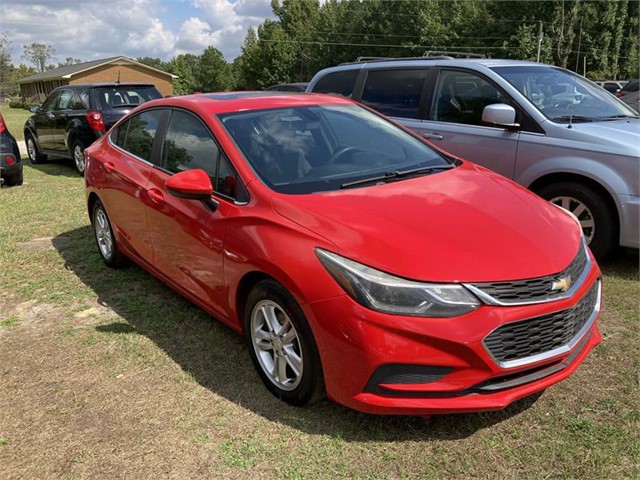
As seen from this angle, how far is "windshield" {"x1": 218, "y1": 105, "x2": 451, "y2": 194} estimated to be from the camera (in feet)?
10.6

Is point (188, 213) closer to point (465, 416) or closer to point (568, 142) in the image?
point (465, 416)

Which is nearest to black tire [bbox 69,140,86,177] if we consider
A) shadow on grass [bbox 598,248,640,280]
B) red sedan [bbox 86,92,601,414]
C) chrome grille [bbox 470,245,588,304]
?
red sedan [bbox 86,92,601,414]

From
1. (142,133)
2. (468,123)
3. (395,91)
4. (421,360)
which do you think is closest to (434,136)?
(468,123)

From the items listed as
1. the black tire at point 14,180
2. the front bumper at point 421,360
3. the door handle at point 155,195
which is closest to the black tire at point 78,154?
the black tire at point 14,180

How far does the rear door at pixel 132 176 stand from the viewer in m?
4.16

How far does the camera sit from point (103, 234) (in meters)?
5.21

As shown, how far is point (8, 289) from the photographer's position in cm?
484

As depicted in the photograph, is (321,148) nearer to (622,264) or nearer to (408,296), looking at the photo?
(408,296)

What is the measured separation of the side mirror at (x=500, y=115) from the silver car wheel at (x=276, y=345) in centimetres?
315

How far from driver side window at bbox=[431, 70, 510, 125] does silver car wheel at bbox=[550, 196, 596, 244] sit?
1130 millimetres

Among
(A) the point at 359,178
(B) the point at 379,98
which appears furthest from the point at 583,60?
(A) the point at 359,178

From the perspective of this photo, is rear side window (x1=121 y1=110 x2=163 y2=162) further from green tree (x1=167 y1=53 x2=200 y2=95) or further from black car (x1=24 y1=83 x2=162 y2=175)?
green tree (x1=167 y1=53 x2=200 y2=95)

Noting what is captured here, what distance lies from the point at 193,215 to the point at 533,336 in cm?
206

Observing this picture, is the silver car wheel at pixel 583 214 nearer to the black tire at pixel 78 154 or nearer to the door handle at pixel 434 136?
the door handle at pixel 434 136
